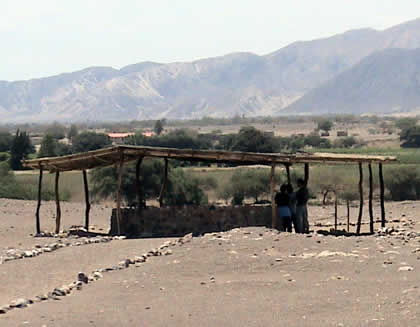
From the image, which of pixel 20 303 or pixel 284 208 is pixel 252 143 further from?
pixel 20 303

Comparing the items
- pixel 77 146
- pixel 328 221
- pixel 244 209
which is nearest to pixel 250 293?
pixel 244 209

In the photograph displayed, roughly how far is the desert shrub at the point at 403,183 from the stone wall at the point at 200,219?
22.8 meters

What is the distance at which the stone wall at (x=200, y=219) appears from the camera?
24.2 meters

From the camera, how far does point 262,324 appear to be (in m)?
11.3

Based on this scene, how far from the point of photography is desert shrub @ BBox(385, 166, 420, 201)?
151 ft

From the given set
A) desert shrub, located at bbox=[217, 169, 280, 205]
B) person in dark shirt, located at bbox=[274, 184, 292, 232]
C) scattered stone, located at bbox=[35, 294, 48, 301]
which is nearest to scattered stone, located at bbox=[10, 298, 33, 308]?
scattered stone, located at bbox=[35, 294, 48, 301]

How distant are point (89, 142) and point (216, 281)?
68289 millimetres

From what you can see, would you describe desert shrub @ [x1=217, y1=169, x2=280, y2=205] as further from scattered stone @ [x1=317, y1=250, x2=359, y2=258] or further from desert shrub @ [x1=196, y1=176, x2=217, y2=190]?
scattered stone @ [x1=317, y1=250, x2=359, y2=258]

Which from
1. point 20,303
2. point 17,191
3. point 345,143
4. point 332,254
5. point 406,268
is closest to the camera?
point 20,303

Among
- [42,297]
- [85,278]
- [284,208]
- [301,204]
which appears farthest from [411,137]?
[42,297]

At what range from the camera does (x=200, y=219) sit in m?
24.3

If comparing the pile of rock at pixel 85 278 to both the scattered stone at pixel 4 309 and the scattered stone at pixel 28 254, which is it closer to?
the scattered stone at pixel 4 309

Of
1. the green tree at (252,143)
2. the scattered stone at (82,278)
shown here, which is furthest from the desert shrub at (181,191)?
the green tree at (252,143)

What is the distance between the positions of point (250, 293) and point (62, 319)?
9.58 ft
